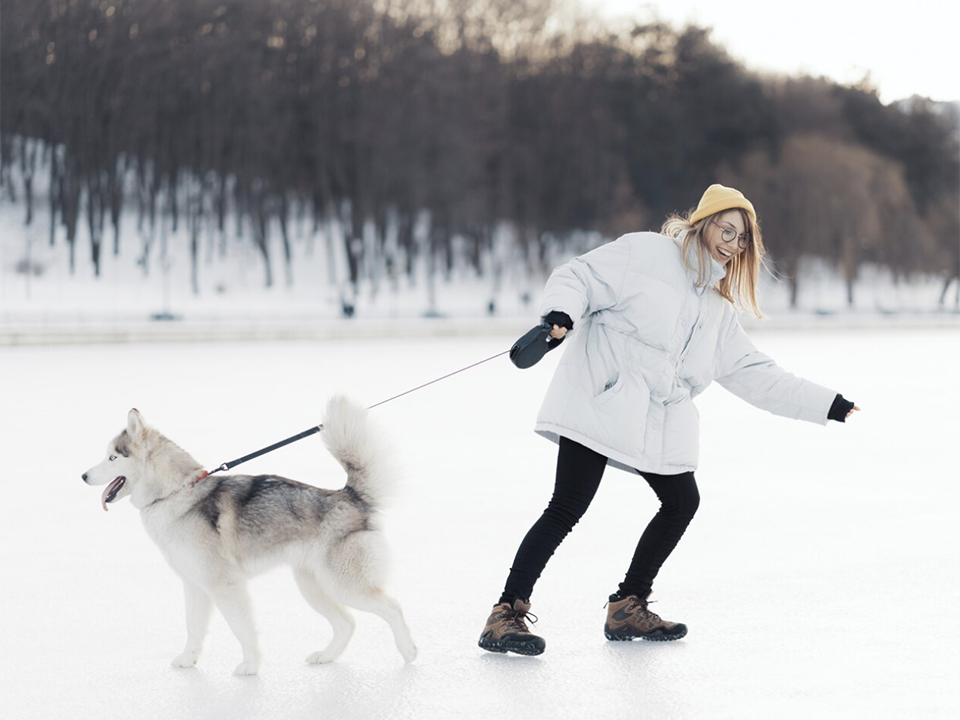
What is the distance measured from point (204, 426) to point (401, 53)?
41.5 meters

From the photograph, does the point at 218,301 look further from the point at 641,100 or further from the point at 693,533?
the point at 693,533

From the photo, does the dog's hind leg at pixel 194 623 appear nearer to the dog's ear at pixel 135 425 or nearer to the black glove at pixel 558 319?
the dog's ear at pixel 135 425

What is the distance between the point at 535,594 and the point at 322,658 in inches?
47.5

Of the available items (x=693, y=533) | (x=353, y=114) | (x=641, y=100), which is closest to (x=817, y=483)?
(x=693, y=533)

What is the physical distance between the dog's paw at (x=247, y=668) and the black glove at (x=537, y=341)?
4.11ft

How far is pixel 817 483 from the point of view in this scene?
7.98 metres

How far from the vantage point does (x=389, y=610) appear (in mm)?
3943

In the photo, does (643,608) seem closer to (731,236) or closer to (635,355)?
(635,355)

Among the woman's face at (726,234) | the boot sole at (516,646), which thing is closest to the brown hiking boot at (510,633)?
the boot sole at (516,646)

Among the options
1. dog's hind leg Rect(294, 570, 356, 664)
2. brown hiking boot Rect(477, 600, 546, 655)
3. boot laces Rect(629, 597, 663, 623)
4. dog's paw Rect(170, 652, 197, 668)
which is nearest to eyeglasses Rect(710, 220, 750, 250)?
boot laces Rect(629, 597, 663, 623)

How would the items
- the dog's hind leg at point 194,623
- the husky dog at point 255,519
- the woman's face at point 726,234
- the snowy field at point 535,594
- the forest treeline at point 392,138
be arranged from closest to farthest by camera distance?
the snowy field at point 535,594, the husky dog at point 255,519, the dog's hind leg at point 194,623, the woman's face at point 726,234, the forest treeline at point 392,138

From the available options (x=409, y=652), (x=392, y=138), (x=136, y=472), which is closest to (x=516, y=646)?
(x=409, y=652)

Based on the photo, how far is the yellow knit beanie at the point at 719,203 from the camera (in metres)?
4.10

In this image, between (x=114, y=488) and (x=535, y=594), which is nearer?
(x=114, y=488)
